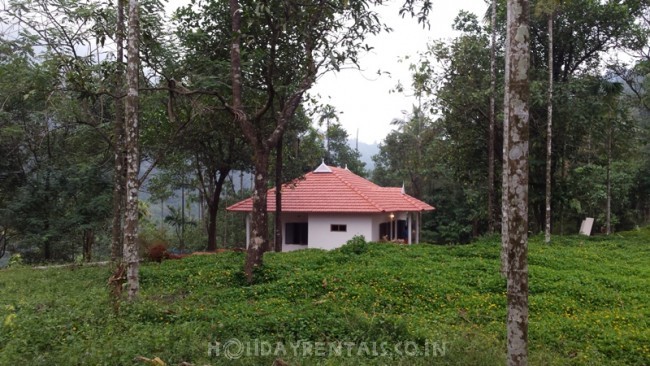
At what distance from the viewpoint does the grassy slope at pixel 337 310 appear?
539 cm

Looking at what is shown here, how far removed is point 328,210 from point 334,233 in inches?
47.1

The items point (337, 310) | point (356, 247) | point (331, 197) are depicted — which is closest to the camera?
point (337, 310)

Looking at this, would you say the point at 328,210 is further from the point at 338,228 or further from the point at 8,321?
the point at 8,321

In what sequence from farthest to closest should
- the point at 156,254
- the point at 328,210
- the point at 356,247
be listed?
the point at 328,210 → the point at 156,254 → the point at 356,247

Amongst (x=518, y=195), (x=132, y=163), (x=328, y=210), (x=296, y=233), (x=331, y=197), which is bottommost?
(x=296, y=233)

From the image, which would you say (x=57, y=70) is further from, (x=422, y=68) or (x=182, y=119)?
(x=422, y=68)

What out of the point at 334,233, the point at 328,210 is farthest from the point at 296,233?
the point at 328,210

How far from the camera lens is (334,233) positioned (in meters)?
19.2

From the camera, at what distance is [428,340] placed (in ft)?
18.8

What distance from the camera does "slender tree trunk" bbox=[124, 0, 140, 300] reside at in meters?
7.79

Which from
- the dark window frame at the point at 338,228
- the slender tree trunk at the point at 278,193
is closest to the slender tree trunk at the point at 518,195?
the slender tree trunk at the point at 278,193

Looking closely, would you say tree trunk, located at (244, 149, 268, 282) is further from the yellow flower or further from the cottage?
the cottage

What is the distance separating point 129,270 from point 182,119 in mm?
6022

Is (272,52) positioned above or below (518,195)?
above
